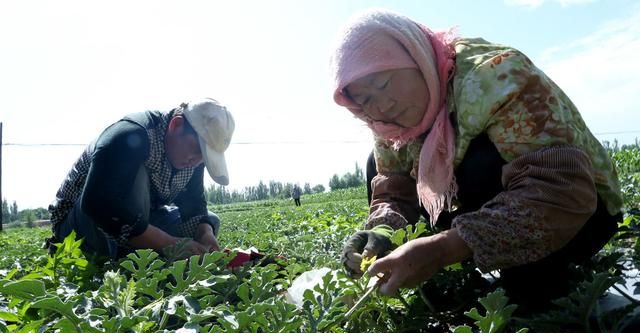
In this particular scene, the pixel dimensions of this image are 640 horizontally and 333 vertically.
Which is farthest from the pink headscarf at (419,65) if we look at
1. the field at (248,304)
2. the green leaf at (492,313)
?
the green leaf at (492,313)

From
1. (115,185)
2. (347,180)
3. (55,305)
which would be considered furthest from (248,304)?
(347,180)

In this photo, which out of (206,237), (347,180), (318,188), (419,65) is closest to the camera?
(419,65)

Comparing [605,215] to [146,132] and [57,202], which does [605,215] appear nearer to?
[146,132]

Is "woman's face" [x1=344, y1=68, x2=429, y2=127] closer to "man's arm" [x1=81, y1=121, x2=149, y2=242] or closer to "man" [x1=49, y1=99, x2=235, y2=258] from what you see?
"man" [x1=49, y1=99, x2=235, y2=258]

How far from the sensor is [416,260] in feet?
4.88

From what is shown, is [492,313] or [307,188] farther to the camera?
[307,188]

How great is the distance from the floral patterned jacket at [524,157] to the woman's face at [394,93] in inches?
5.1

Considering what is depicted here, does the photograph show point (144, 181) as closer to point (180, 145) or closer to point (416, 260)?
point (180, 145)

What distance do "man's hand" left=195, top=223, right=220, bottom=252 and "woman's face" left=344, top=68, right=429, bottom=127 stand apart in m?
1.50

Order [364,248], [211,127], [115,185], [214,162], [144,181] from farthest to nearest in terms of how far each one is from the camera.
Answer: [214,162] → [211,127] → [144,181] → [115,185] → [364,248]

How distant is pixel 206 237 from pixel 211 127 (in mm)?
716

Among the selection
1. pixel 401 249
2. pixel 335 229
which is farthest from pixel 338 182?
pixel 401 249

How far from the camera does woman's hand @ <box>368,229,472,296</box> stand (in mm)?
1469

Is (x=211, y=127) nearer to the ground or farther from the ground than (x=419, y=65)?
nearer to the ground
